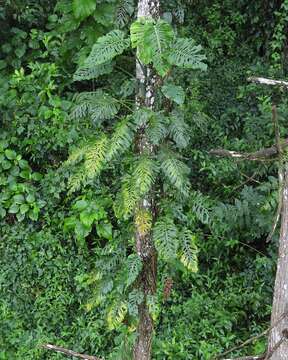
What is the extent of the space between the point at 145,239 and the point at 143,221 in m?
0.12

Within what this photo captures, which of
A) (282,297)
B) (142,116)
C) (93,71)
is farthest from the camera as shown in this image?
(93,71)

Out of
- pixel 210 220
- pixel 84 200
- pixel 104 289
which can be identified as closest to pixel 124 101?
pixel 210 220

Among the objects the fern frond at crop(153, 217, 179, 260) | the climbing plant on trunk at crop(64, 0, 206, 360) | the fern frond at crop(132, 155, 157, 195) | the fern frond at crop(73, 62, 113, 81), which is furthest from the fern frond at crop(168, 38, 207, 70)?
the fern frond at crop(153, 217, 179, 260)

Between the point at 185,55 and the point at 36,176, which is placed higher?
the point at 185,55

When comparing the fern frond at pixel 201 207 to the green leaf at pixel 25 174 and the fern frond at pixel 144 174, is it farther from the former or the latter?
the green leaf at pixel 25 174

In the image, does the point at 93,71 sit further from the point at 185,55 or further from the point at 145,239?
the point at 145,239

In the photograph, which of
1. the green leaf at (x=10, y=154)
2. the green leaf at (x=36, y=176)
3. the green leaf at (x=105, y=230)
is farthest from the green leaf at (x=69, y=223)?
the green leaf at (x=10, y=154)

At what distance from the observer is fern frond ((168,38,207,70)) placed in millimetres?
2076

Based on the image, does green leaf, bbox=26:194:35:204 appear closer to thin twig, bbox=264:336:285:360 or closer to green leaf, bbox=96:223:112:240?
green leaf, bbox=96:223:112:240

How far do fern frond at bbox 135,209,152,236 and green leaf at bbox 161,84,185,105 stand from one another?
1.52 ft

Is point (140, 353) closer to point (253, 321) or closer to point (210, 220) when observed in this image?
point (210, 220)

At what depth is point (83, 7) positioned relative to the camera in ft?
12.2

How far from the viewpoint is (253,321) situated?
3785 mm

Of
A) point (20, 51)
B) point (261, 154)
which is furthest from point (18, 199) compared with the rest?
point (261, 154)
